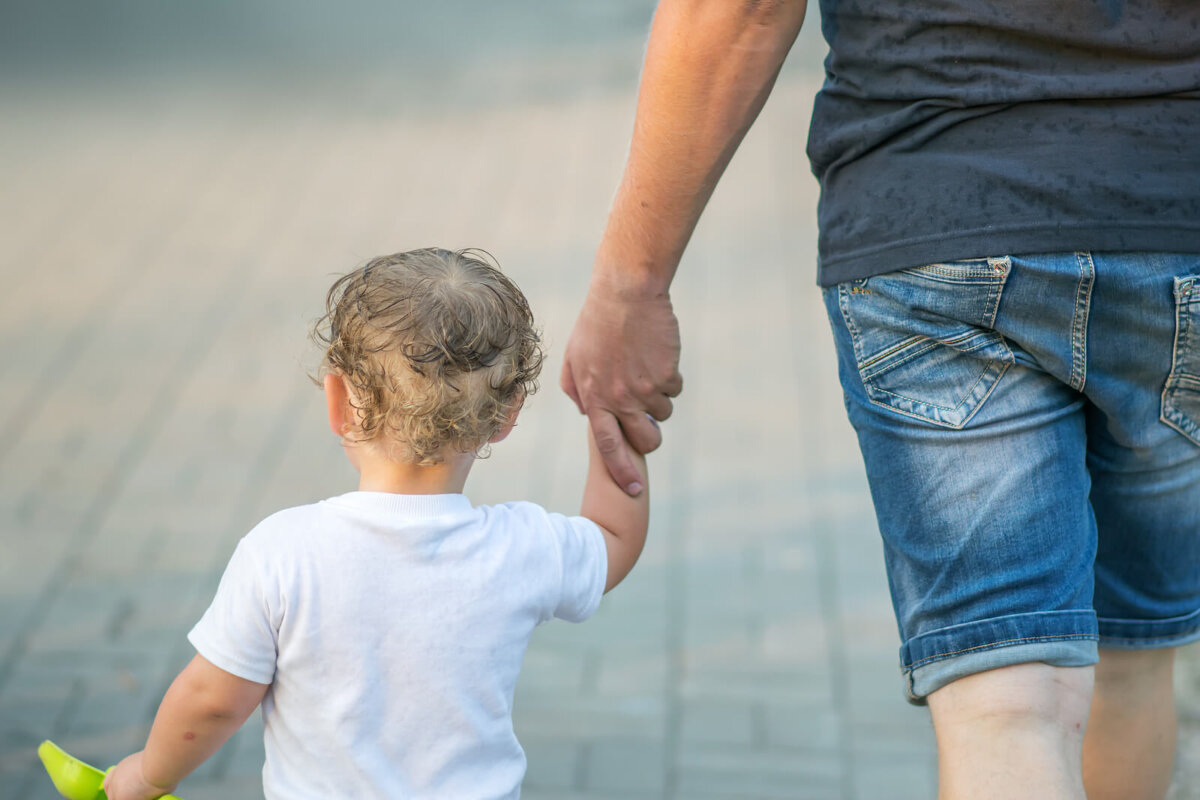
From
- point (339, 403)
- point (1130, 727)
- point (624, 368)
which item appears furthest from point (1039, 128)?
point (1130, 727)

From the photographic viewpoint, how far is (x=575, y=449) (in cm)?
449

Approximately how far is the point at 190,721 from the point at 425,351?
51 centimetres

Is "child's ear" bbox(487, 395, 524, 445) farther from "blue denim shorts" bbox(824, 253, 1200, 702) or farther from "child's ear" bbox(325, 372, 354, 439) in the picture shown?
"blue denim shorts" bbox(824, 253, 1200, 702)

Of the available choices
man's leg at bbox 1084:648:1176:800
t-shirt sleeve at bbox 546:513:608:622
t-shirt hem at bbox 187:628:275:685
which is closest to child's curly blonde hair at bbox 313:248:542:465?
t-shirt sleeve at bbox 546:513:608:622

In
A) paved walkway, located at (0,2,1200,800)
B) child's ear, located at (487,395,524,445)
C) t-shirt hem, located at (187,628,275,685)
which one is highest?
child's ear, located at (487,395,524,445)

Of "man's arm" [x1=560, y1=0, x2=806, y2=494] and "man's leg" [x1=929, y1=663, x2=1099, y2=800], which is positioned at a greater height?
"man's arm" [x1=560, y1=0, x2=806, y2=494]

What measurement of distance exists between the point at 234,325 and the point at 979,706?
4.20m

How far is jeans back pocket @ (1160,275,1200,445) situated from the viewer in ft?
5.30

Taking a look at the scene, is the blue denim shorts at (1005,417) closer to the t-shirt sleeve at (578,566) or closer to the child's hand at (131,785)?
the t-shirt sleeve at (578,566)

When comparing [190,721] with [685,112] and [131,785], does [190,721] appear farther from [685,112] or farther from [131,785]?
[685,112]

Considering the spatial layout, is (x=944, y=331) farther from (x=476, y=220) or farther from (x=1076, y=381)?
(x=476, y=220)

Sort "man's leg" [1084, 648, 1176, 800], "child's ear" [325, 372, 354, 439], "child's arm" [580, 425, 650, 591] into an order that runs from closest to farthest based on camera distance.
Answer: "child's ear" [325, 372, 354, 439], "child's arm" [580, 425, 650, 591], "man's leg" [1084, 648, 1176, 800]

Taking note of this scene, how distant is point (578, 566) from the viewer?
1738mm

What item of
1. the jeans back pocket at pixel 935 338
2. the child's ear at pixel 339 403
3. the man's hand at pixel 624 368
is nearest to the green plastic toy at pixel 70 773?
the child's ear at pixel 339 403
